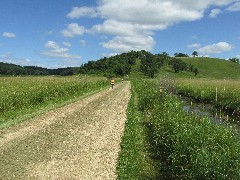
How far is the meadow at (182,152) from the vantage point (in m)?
10.6

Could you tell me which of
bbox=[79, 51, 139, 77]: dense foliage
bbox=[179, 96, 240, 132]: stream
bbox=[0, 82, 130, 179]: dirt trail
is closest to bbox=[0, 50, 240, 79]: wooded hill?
bbox=[79, 51, 139, 77]: dense foliage

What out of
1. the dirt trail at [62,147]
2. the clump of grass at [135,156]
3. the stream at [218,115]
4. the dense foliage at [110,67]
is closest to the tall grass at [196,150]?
the clump of grass at [135,156]

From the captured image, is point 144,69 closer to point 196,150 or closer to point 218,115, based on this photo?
point 218,115

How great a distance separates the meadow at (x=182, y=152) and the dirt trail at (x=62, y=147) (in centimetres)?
75

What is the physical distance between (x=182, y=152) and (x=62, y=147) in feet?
20.0

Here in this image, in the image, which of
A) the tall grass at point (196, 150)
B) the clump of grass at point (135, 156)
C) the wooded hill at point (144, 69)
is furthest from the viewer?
the wooded hill at point (144, 69)

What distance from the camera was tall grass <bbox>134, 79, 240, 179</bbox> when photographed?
10477 millimetres

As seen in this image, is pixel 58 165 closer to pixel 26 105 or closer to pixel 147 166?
pixel 147 166

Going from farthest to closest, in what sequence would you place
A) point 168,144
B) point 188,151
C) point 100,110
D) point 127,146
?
point 100,110
point 127,146
point 168,144
point 188,151

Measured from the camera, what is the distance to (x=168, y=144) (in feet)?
51.2

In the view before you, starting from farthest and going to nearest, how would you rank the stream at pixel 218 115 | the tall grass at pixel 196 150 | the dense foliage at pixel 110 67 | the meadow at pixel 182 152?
the dense foliage at pixel 110 67
the stream at pixel 218 115
the meadow at pixel 182 152
the tall grass at pixel 196 150

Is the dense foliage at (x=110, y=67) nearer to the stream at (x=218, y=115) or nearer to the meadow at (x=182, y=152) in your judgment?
the stream at (x=218, y=115)

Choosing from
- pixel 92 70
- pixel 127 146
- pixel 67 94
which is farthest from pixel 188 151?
pixel 92 70

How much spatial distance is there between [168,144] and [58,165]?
4.60m
